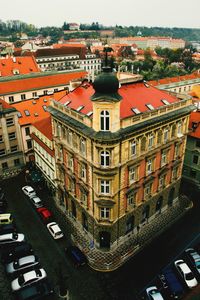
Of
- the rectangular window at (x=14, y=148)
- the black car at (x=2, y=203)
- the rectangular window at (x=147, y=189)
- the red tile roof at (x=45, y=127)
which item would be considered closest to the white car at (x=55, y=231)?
the black car at (x=2, y=203)

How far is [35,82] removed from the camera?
85625 millimetres

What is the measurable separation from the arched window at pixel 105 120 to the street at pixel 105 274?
70.7ft

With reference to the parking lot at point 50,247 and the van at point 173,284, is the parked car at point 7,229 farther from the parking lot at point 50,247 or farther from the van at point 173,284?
the van at point 173,284

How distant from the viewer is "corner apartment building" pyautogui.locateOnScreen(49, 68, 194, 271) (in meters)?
35.0

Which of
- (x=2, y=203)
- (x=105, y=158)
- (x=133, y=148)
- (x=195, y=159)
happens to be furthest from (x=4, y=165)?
(x=195, y=159)

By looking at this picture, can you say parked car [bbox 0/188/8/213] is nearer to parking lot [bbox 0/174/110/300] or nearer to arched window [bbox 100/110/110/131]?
parking lot [bbox 0/174/110/300]

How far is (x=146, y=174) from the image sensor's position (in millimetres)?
42531

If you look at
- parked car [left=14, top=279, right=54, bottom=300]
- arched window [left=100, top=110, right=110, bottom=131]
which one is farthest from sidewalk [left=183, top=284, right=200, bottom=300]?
arched window [left=100, top=110, right=110, bottom=131]

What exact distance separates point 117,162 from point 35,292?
65.6ft

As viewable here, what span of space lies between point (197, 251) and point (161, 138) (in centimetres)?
1858

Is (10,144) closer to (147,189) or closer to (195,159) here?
(147,189)

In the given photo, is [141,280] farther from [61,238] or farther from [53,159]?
[53,159]

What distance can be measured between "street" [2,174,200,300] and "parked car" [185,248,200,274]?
1.67 m

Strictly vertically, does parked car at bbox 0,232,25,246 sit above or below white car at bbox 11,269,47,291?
above
